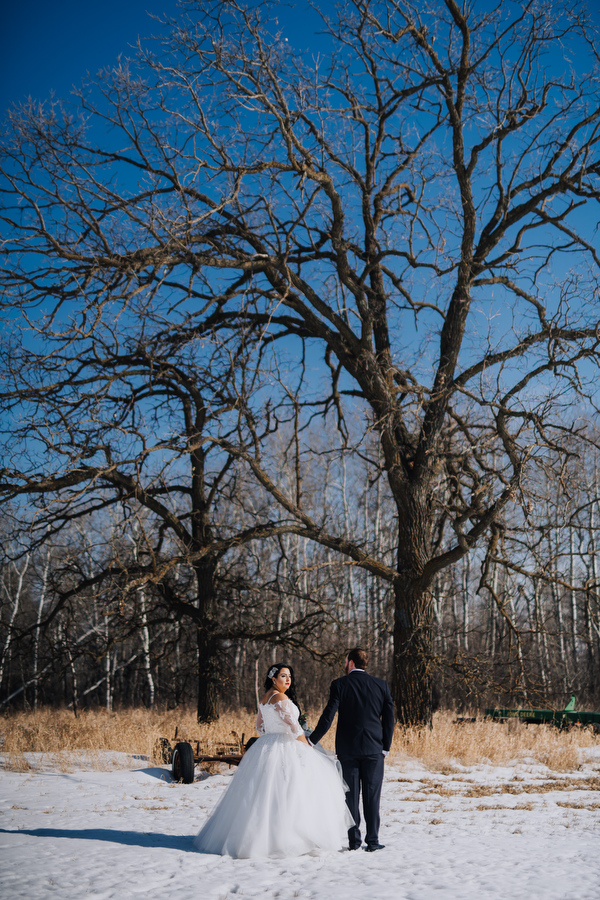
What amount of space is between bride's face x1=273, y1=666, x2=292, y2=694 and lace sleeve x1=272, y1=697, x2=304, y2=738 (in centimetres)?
26

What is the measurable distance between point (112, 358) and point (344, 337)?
4.46 m

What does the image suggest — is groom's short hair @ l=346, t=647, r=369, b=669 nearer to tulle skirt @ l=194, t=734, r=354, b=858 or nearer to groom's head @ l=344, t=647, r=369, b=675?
groom's head @ l=344, t=647, r=369, b=675

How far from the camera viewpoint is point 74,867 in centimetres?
500

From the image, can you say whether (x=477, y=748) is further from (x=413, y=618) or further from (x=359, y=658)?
(x=359, y=658)

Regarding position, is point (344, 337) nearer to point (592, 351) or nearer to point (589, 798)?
point (592, 351)

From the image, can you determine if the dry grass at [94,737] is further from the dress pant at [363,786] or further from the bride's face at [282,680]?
the dress pant at [363,786]

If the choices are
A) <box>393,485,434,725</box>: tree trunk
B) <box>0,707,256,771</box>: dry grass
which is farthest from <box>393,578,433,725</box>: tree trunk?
<box>0,707,256,771</box>: dry grass

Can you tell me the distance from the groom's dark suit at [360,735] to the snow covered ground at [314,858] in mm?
428

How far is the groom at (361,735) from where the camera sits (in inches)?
239

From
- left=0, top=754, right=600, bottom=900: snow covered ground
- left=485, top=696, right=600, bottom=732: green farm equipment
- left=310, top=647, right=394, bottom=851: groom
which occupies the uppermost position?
left=310, top=647, right=394, bottom=851: groom

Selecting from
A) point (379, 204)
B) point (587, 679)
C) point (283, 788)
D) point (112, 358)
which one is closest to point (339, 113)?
point (379, 204)

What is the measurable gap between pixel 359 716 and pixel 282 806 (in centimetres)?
97

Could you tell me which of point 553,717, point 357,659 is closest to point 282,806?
point 357,659

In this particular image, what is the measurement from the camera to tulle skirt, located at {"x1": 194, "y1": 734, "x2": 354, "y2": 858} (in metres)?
5.67
